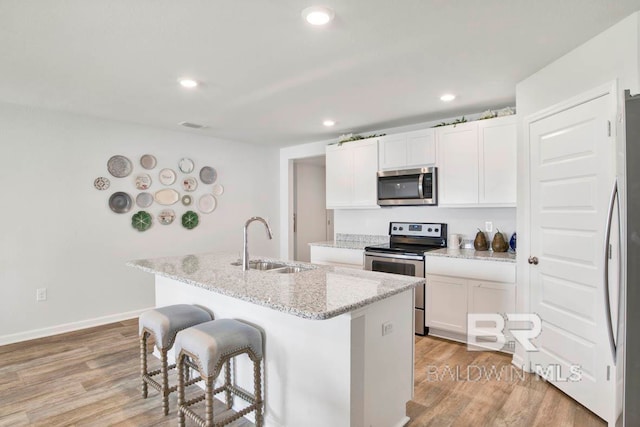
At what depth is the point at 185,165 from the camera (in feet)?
15.3

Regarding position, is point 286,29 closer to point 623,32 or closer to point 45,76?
point 623,32

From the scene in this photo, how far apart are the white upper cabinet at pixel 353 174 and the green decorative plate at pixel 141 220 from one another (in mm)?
2299

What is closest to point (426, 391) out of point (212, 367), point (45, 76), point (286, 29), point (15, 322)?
point (212, 367)

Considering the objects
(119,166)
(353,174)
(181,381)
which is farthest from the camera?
A: (353,174)

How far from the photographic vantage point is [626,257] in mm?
1174

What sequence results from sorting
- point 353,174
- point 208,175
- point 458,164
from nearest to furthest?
point 458,164 → point 353,174 → point 208,175

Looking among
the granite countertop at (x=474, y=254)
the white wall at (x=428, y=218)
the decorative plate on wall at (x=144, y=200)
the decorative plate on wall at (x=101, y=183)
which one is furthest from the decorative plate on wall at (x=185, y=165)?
the granite countertop at (x=474, y=254)

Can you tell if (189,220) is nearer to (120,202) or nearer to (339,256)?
(120,202)

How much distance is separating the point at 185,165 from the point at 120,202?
941mm

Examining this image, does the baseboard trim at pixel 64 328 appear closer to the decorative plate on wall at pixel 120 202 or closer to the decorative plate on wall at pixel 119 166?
the decorative plate on wall at pixel 120 202

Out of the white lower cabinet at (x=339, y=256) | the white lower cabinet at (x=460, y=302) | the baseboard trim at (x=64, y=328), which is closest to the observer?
the white lower cabinet at (x=460, y=302)

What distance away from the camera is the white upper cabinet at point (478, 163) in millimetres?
3266

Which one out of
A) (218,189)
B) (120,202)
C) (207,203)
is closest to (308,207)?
(218,189)

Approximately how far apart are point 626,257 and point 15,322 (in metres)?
4.78
